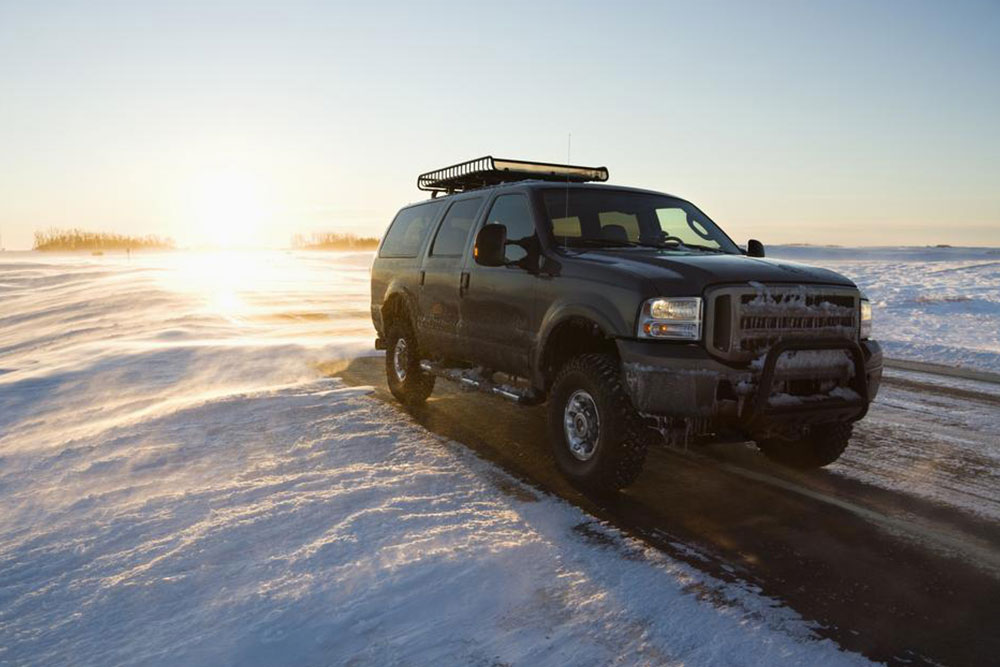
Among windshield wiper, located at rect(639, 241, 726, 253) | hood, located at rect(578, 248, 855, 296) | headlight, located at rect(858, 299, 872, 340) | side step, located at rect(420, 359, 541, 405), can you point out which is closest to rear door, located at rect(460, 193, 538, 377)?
side step, located at rect(420, 359, 541, 405)

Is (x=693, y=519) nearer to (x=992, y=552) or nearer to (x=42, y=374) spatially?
(x=992, y=552)

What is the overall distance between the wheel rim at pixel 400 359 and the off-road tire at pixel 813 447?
137 inches

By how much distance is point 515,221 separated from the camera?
5.46 meters

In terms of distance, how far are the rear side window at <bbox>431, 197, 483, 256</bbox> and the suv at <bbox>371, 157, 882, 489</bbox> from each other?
0.02 m

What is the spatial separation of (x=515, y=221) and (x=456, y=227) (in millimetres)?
970

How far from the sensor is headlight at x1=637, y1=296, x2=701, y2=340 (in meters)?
3.84

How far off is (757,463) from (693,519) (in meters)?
1.44

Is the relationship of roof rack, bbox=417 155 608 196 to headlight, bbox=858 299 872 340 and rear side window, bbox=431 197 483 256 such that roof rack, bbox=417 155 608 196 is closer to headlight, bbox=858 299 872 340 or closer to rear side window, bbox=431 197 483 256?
rear side window, bbox=431 197 483 256

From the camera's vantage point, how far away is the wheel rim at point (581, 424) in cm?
437

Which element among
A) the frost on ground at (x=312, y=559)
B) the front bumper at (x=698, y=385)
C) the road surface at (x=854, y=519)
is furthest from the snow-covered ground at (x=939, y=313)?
the frost on ground at (x=312, y=559)

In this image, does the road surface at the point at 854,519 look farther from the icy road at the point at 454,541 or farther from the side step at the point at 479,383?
the side step at the point at 479,383

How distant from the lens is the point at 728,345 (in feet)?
12.5

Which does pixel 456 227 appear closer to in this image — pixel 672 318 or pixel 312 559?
pixel 672 318

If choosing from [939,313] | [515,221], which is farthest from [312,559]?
[939,313]
